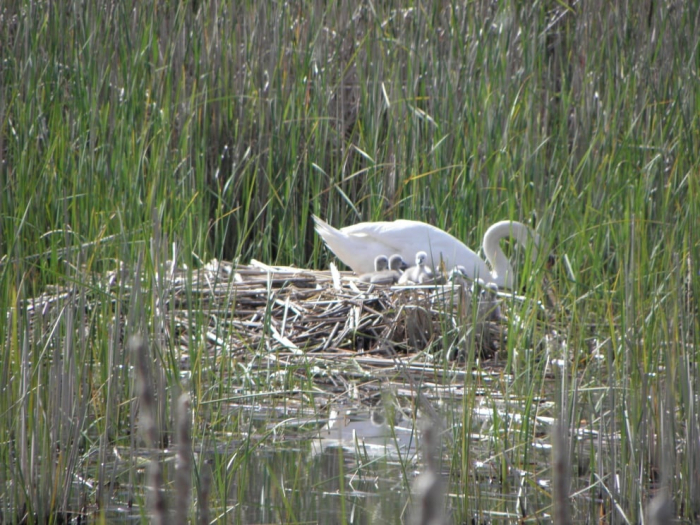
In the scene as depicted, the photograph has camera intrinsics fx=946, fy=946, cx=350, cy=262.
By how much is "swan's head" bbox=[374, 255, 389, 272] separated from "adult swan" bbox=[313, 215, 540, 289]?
2 cm

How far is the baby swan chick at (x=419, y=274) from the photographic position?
450cm

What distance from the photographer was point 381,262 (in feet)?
16.0

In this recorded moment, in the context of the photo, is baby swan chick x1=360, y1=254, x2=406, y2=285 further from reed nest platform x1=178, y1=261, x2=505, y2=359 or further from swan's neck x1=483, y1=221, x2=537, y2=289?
swan's neck x1=483, y1=221, x2=537, y2=289

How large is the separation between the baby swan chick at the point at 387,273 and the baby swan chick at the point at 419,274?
0.08 metres

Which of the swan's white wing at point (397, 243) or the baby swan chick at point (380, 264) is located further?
the baby swan chick at point (380, 264)

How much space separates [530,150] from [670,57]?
0.97 meters

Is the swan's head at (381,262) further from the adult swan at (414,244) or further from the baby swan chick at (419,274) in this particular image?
the baby swan chick at (419,274)

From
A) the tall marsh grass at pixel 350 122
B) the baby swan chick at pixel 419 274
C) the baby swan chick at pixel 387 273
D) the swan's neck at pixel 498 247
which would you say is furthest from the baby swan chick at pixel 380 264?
the swan's neck at pixel 498 247

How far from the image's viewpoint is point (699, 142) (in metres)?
3.78

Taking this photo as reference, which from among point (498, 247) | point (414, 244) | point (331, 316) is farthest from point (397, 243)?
point (331, 316)

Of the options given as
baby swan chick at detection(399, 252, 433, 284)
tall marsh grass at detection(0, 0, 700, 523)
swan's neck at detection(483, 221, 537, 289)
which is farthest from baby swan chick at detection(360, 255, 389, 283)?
swan's neck at detection(483, 221, 537, 289)

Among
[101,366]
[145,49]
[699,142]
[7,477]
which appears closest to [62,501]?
[7,477]

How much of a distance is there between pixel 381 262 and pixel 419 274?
1.31ft

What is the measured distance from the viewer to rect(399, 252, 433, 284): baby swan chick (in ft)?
14.8
